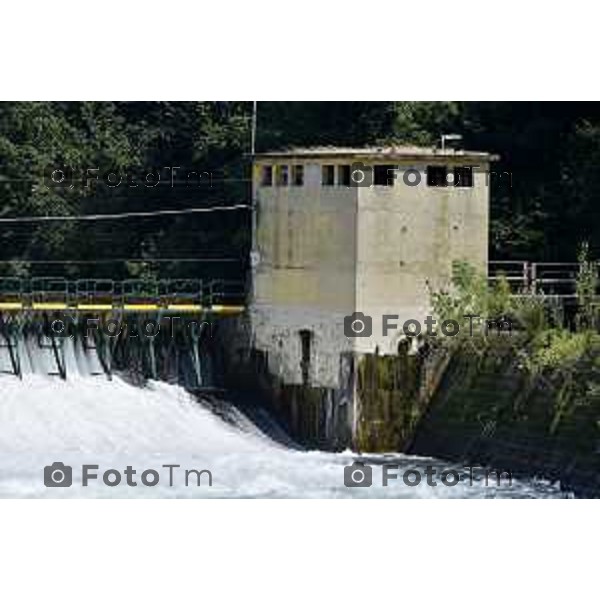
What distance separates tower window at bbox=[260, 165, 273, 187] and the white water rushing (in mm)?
3554

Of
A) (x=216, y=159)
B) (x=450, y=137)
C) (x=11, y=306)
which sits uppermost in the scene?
(x=450, y=137)

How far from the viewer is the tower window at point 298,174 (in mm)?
45000

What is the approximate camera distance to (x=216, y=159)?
53.5 metres

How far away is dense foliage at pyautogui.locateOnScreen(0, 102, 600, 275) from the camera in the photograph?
48312 millimetres

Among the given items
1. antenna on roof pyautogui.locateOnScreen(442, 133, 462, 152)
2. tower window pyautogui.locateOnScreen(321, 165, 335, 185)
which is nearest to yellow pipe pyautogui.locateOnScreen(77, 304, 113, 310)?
tower window pyautogui.locateOnScreen(321, 165, 335, 185)

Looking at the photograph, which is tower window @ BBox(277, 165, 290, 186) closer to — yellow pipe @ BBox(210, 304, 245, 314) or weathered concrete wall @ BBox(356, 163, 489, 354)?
weathered concrete wall @ BBox(356, 163, 489, 354)

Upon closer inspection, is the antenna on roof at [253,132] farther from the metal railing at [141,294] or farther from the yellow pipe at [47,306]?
the yellow pipe at [47,306]

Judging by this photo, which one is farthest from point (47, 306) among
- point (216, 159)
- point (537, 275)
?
point (216, 159)

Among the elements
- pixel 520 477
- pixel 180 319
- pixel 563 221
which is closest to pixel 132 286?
pixel 180 319

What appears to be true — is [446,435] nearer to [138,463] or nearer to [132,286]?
[138,463]

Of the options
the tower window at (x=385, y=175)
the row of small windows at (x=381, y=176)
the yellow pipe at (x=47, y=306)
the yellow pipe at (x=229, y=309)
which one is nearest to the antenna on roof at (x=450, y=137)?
the row of small windows at (x=381, y=176)

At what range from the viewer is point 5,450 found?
42844mm

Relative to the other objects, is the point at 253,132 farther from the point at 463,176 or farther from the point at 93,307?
the point at 463,176

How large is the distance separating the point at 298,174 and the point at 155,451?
5052 millimetres
